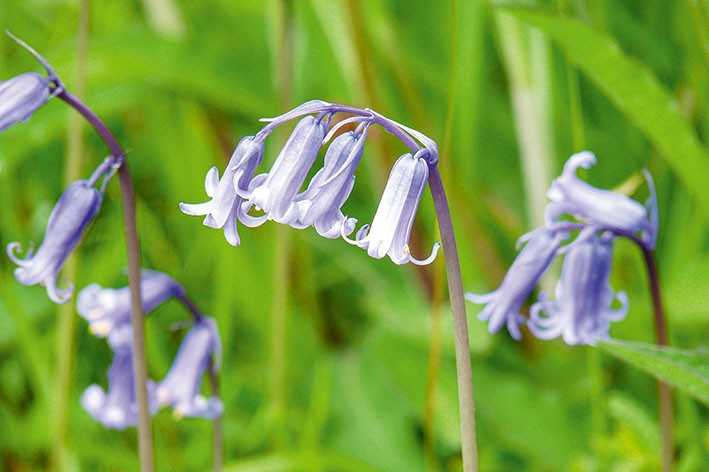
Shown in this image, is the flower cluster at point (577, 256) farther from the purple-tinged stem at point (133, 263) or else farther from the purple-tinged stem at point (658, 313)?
the purple-tinged stem at point (133, 263)

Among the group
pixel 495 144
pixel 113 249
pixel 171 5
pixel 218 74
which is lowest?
pixel 113 249

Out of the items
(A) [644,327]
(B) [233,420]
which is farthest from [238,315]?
(A) [644,327]

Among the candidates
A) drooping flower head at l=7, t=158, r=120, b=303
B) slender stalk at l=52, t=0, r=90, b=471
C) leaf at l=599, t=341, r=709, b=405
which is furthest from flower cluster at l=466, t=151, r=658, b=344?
slender stalk at l=52, t=0, r=90, b=471

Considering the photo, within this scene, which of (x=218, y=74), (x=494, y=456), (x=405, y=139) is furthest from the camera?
(x=218, y=74)

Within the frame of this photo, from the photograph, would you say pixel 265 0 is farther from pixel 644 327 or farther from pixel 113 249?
pixel 644 327

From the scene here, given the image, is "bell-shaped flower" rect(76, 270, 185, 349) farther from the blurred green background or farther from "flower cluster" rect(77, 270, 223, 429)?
the blurred green background

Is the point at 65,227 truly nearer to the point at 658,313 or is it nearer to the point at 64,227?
the point at 64,227
